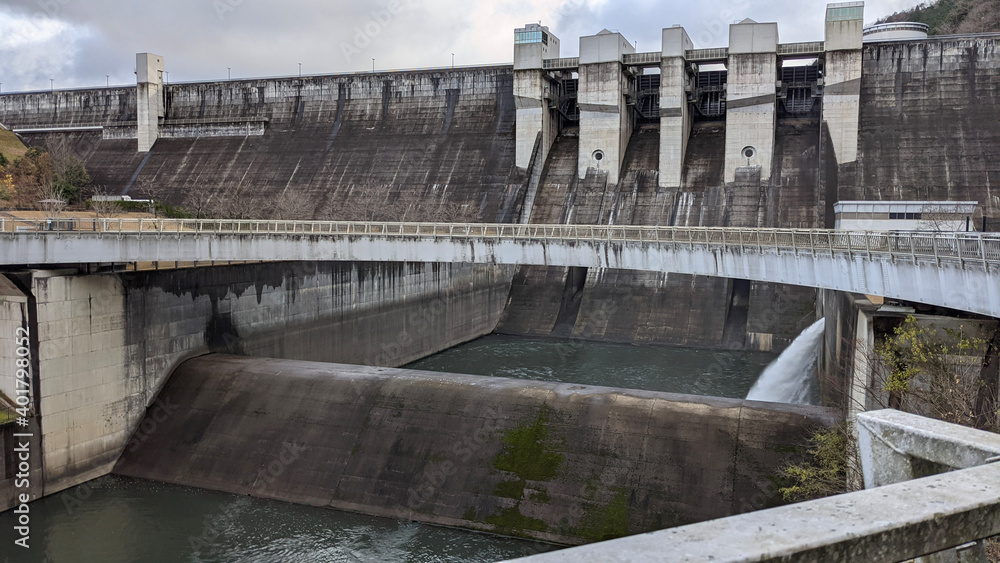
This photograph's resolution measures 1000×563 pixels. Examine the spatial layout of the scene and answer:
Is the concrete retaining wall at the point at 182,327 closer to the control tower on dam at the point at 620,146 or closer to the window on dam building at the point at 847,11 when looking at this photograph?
the control tower on dam at the point at 620,146

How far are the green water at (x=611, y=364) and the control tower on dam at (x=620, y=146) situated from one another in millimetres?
1646

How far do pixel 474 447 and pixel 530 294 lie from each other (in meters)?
24.1

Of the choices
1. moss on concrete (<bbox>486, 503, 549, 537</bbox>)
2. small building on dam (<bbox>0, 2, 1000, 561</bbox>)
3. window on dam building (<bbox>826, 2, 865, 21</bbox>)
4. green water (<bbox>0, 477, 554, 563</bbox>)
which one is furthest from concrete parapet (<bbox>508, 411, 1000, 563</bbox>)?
window on dam building (<bbox>826, 2, 865, 21</bbox>)

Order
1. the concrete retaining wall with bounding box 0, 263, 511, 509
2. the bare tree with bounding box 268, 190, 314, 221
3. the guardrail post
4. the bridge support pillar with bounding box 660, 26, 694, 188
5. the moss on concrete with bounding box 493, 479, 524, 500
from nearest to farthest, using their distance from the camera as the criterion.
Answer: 1. the guardrail post
2. the moss on concrete with bounding box 493, 479, 524, 500
3. the concrete retaining wall with bounding box 0, 263, 511, 509
4. the bridge support pillar with bounding box 660, 26, 694, 188
5. the bare tree with bounding box 268, 190, 314, 221

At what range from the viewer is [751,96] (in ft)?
147

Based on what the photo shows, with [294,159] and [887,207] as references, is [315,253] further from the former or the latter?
[294,159]

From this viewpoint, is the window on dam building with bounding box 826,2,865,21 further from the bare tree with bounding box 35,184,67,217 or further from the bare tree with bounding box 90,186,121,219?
the bare tree with bounding box 35,184,67,217

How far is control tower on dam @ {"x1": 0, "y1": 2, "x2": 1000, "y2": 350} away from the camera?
41.4m

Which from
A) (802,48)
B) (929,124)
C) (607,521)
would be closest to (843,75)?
(802,48)

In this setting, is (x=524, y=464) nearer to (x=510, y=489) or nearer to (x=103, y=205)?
(x=510, y=489)

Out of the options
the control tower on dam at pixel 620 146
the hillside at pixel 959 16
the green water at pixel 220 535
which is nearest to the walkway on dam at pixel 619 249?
the green water at pixel 220 535

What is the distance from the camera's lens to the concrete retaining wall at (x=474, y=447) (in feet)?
61.6

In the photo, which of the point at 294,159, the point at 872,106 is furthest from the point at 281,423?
the point at 872,106

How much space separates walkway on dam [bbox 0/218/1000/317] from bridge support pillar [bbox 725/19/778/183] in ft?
78.9
